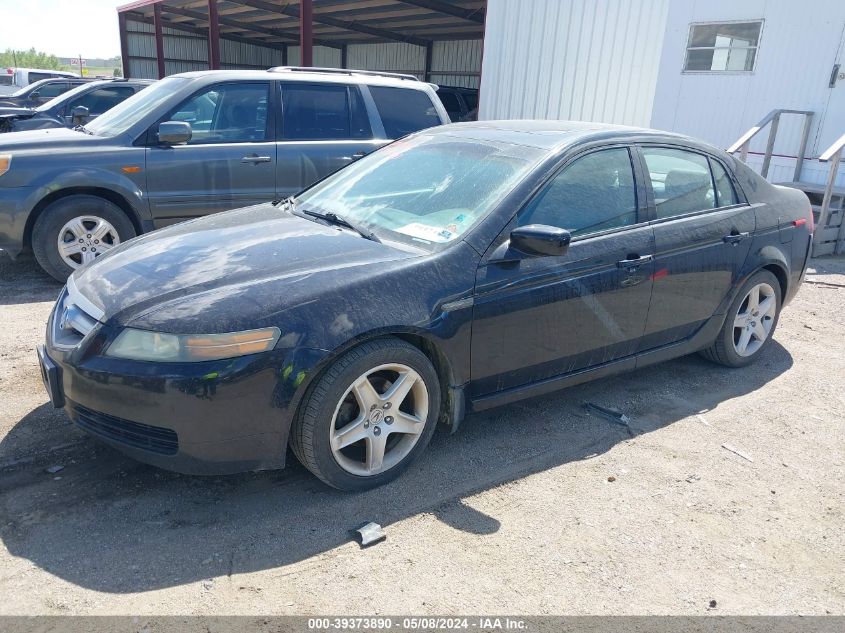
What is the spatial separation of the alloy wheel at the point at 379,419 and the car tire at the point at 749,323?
246 cm

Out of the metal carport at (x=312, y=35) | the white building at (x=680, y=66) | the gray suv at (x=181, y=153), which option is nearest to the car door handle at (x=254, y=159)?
the gray suv at (x=181, y=153)

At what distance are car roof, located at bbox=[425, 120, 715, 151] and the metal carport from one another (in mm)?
10545

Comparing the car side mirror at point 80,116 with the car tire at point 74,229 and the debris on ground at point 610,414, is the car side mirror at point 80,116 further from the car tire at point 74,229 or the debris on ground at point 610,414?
the debris on ground at point 610,414

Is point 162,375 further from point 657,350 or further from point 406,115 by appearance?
point 406,115

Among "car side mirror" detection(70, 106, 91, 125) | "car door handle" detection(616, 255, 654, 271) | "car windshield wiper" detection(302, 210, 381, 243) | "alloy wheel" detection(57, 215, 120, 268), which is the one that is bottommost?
"alloy wheel" detection(57, 215, 120, 268)

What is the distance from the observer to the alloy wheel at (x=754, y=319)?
4684 millimetres

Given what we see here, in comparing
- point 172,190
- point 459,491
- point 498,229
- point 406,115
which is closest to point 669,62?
point 406,115

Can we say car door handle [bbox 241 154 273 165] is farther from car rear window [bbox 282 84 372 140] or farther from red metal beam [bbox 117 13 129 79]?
red metal beam [bbox 117 13 129 79]

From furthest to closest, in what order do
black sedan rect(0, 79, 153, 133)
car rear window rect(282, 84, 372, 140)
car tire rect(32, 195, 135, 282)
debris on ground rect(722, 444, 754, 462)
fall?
black sedan rect(0, 79, 153, 133) → car rear window rect(282, 84, 372, 140) → car tire rect(32, 195, 135, 282) → debris on ground rect(722, 444, 754, 462)

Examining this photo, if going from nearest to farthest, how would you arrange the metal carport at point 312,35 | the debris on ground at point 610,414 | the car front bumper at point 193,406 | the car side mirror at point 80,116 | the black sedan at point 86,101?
the car front bumper at point 193,406
the debris on ground at point 610,414
the car side mirror at point 80,116
the black sedan at point 86,101
the metal carport at point 312,35

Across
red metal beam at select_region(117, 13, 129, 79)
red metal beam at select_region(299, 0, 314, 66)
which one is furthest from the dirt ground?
red metal beam at select_region(117, 13, 129, 79)

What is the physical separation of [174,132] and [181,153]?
312mm

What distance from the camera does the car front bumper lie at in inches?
106

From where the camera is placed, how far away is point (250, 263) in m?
3.12
